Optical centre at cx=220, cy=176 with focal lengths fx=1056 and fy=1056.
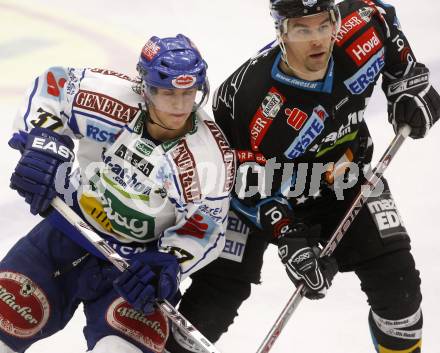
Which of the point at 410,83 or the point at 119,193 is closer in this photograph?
the point at 119,193

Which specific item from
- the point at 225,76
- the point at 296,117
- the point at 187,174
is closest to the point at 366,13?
the point at 296,117

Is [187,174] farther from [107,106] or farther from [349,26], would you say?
[349,26]

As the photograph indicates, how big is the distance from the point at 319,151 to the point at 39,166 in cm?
102

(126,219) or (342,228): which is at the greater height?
(126,219)

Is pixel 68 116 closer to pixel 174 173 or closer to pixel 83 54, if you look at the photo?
pixel 174 173

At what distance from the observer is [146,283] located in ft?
11.2

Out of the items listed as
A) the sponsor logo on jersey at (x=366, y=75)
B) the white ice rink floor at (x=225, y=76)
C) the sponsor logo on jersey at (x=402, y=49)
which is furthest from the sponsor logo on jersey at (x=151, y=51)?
the white ice rink floor at (x=225, y=76)

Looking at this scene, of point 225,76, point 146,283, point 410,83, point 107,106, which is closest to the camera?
point 146,283

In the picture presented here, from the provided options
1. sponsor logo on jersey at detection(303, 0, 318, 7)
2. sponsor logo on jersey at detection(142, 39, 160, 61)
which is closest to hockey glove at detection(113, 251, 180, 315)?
sponsor logo on jersey at detection(142, 39, 160, 61)

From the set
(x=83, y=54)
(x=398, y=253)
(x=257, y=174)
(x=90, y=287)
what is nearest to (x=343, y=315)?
(x=398, y=253)

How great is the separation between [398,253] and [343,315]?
24.9 inches

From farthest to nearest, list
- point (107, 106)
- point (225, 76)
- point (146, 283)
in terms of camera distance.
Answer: point (225, 76) < point (107, 106) < point (146, 283)

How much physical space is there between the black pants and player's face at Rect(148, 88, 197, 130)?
0.67 meters

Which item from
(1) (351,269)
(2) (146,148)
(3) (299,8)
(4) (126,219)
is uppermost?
(3) (299,8)
